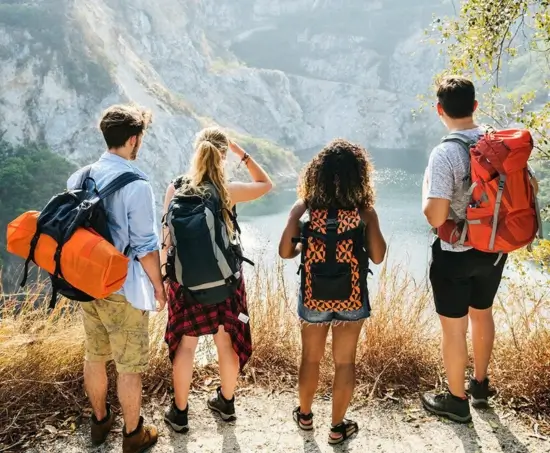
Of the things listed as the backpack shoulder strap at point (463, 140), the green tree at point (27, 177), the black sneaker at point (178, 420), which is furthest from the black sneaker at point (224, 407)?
the green tree at point (27, 177)

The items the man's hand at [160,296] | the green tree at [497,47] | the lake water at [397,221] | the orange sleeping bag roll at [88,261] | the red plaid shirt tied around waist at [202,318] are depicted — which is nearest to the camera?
the orange sleeping bag roll at [88,261]

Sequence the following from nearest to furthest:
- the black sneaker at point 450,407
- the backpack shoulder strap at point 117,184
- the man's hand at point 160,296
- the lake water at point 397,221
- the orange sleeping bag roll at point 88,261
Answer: the orange sleeping bag roll at point 88,261
the backpack shoulder strap at point 117,184
the man's hand at point 160,296
the black sneaker at point 450,407
the lake water at point 397,221

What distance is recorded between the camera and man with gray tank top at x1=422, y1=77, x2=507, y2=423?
2.01 meters

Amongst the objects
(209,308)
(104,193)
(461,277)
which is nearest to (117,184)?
(104,193)

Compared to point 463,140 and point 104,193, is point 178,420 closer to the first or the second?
point 104,193

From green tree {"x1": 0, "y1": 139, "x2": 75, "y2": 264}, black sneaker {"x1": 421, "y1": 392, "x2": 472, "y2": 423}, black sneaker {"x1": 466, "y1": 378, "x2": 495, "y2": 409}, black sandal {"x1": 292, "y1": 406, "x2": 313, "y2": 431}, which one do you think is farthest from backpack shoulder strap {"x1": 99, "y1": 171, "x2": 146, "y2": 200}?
green tree {"x1": 0, "y1": 139, "x2": 75, "y2": 264}

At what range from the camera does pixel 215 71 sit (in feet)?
252

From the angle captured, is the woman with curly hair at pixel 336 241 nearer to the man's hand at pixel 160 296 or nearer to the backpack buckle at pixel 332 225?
the backpack buckle at pixel 332 225

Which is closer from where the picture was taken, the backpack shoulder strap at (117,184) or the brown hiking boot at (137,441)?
the backpack shoulder strap at (117,184)

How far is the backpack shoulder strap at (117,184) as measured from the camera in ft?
6.13

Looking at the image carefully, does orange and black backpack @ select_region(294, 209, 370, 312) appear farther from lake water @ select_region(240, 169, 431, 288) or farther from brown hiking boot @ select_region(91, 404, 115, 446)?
lake water @ select_region(240, 169, 431, 288)

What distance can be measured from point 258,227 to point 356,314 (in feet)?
106

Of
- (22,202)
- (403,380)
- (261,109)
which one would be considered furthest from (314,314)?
(261,109)

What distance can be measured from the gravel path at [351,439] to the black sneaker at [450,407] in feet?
0.10
